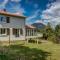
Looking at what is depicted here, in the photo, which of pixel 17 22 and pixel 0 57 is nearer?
pixel 0 57

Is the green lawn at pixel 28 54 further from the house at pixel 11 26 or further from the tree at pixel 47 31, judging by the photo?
the tree at pixel 47 31

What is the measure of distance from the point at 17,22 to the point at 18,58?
66.9 ft

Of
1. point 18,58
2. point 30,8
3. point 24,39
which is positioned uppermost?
point 30,8

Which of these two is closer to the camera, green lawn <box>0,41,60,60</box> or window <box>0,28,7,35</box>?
green lawn <box>0,41,60,60</box>

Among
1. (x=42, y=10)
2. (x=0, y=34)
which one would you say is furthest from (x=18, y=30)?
(x=42, y=10)

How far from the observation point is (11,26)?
99.5 feet

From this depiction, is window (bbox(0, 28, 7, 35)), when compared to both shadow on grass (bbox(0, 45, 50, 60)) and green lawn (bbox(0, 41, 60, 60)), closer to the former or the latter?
green lawn (bbox(0, 41, 60, 60))

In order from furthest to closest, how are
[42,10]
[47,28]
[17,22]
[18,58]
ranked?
1. [42,10]
2. [47,28]
3. [17,22]
4. [18,58]

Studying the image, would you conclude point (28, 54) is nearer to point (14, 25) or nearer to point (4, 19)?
point (4, 19)

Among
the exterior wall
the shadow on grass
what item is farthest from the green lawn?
the exterior wall

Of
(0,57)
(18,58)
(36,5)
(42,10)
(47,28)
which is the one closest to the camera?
(18,58)

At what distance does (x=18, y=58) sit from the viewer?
11109mm

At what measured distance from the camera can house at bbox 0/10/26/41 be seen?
2869 cm

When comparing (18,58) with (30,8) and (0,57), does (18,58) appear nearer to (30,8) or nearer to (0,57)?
(0,57)
